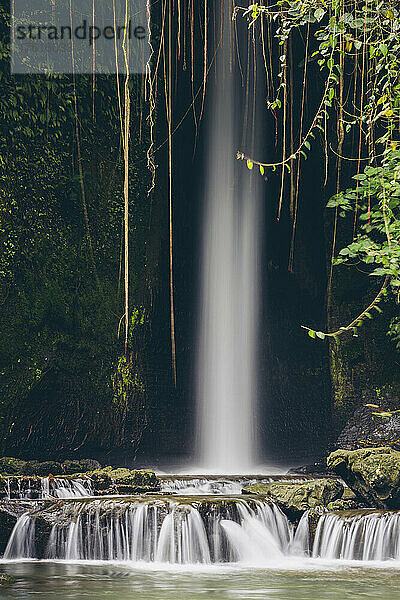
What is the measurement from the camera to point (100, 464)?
1046 centimetres

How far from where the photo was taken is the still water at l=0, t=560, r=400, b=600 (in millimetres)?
5305

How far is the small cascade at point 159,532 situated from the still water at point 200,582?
0.27 metres

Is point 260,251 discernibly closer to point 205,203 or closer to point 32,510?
point 205,203

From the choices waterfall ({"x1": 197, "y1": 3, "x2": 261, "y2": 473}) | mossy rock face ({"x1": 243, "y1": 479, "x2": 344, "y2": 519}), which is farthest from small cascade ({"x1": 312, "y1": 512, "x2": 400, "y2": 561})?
waterfall ({"x1": 197, "y1": 3, "x2": 261, "y2": 473})

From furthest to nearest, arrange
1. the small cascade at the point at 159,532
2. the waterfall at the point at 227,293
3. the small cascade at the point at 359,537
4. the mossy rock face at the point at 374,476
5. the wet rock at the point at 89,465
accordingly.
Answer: the waterfall at the point at 227,293 < the wet rock at the point at 89,465 < the mossy rock face at the point at 374,476 < the small cascade at the point at 159,532 < the small cascade at the point at 359,537

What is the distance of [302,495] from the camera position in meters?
7.15

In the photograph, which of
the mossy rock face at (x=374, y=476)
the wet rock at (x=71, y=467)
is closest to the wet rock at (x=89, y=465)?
the wet rock at (x=71, y=467)

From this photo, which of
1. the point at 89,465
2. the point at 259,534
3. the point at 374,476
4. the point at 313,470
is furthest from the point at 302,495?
the point at 89,465

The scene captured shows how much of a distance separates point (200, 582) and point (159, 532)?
103 cm

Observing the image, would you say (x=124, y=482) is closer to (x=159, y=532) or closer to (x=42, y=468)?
(x=42, y=468)

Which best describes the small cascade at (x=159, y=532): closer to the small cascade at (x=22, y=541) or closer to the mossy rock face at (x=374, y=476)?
the small cascade at (x=22, y=541)

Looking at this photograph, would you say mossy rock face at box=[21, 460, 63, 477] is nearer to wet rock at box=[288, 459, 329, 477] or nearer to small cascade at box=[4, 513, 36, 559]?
small cascade at box=[4, 513, 36, 559]

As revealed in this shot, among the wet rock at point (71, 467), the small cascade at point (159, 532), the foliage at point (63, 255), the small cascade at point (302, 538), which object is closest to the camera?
the small cascade at point (159, 532)

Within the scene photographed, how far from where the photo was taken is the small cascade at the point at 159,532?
674 cm
